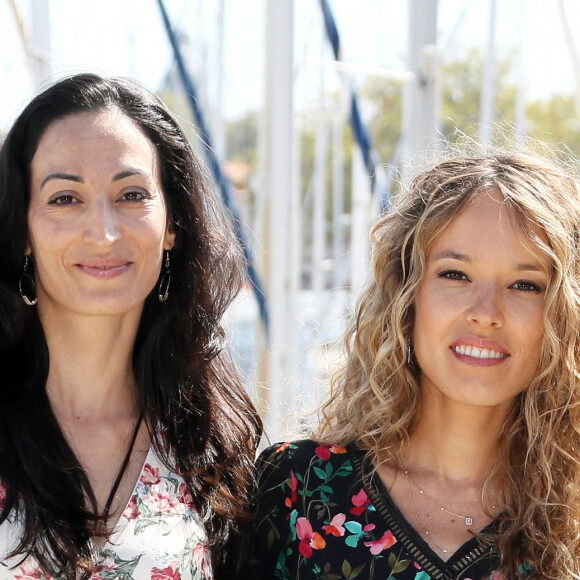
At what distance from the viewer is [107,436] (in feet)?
7.07

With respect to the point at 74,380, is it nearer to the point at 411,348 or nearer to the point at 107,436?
the point at 107,436

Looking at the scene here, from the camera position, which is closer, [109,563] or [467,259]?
[109,563]

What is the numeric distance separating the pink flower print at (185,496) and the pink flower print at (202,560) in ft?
0.31

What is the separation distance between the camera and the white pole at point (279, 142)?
11.4ft

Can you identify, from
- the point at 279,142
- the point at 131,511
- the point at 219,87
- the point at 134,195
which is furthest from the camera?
the point at 219,87

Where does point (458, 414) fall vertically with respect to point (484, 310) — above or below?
below

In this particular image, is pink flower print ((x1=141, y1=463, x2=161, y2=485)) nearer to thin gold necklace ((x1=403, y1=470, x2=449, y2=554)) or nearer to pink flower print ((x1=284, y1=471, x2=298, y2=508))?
pink flower print ((x1=284, y1=471, x2=298, y2=508))

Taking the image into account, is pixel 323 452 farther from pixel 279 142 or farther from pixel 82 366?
pixel 279 142

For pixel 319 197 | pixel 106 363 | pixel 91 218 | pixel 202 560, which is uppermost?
pixel 91 218

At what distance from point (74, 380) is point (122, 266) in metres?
0.29

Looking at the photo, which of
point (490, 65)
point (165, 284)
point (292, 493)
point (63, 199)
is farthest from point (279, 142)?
point (292, 493)

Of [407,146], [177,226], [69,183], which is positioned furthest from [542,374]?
[407,146]

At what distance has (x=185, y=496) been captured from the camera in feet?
7.02

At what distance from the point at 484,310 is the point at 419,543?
19.6 inches
